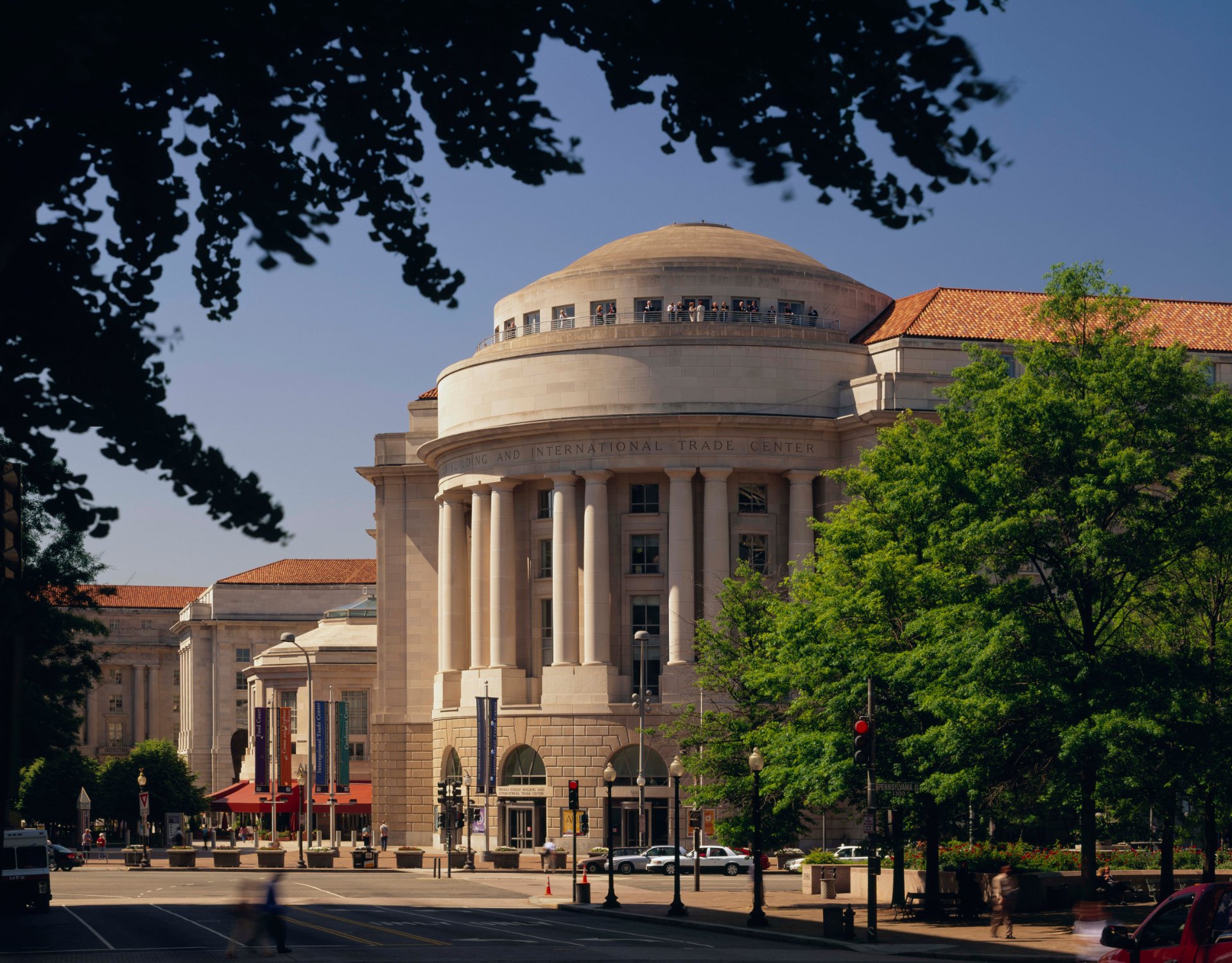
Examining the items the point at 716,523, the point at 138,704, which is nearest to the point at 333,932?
the point at 716,523

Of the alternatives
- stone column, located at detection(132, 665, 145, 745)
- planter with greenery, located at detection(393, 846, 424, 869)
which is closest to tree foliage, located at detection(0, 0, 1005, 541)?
planter with greenery, located at detection(393, 846, 424, 869)

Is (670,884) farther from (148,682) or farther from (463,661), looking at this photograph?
(148,682)

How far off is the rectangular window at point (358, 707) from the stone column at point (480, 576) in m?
29.3

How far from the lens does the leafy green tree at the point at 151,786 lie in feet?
405

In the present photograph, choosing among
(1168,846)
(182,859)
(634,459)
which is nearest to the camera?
(1168,846)

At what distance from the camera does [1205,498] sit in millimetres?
41938

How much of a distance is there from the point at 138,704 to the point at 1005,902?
16140 centimetres

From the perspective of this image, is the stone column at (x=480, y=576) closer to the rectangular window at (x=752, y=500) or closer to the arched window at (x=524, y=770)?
the arched window at (x=524, y=770)

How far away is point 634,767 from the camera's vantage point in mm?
85500

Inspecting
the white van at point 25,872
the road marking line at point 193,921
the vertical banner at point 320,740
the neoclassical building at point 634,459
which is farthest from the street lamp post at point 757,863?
the vertical banner at point 320,740

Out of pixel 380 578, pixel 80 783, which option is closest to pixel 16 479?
pixel 380 578

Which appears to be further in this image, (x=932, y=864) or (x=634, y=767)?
(x=634, y=767)

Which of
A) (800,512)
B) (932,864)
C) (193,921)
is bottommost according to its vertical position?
(193,921)

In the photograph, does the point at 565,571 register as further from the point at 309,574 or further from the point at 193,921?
the point at 309,574
